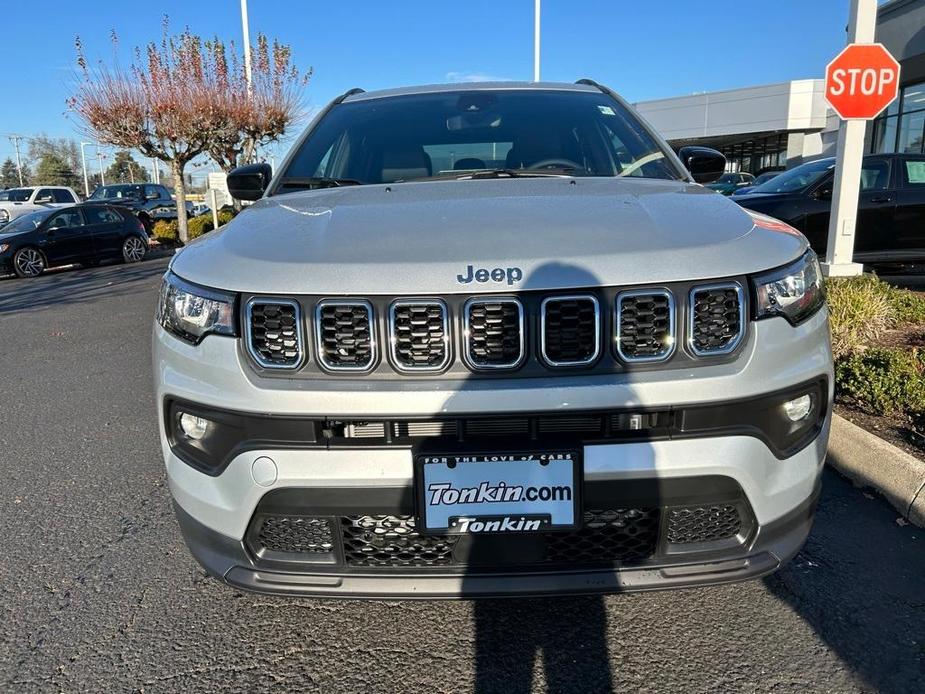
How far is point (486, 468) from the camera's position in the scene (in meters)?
1.70

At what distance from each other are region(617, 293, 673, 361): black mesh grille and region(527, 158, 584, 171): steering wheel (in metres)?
1.32

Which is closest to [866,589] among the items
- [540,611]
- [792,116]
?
[540,611]

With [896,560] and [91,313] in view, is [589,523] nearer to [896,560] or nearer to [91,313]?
[896,560]

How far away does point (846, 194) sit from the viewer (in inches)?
261

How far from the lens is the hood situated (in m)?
1.71

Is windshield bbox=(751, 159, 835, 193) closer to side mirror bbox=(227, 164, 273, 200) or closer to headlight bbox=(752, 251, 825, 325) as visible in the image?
side mirror bbox=(227, 164, 273, 200)

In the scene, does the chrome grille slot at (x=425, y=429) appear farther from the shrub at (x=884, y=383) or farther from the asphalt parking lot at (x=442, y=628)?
the shrub at (x=884, y=383)

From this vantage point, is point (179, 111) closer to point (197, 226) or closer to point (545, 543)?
point (197, 226)

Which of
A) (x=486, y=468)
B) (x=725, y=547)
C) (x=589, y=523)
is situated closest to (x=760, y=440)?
(x=725, y=547)

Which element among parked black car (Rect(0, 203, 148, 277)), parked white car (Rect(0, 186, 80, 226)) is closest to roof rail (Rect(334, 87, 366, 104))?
parked black car (Rect(0, 203, 148, 277))

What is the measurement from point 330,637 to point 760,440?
1451 mm

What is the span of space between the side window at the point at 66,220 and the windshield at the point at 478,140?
14350 mm

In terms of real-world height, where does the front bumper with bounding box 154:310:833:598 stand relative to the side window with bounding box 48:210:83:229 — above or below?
above

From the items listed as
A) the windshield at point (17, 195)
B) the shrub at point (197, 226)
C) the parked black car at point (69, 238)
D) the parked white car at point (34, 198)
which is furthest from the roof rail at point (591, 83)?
the windshield at point (17, 195)
